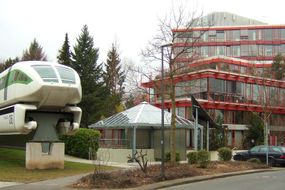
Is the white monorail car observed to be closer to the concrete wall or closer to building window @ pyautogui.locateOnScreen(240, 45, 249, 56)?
the concrete wall

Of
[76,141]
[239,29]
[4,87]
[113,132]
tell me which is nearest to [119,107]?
[113,132]

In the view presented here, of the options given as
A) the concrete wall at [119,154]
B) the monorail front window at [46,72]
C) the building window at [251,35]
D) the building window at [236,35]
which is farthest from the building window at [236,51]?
the monorail front window at [46,72]

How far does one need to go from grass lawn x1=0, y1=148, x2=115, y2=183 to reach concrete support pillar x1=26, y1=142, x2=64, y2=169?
0.51 m

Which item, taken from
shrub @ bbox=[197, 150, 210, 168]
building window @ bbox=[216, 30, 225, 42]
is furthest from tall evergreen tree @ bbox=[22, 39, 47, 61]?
shrub @ bbox=[197, 150, 210, 168]

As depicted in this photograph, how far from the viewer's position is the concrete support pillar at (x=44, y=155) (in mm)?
25703

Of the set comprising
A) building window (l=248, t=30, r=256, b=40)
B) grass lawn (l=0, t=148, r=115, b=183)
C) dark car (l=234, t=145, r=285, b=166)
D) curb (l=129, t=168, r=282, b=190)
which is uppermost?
building window (l=248, t=30, r=256, b=40)

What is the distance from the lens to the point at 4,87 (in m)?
28.0

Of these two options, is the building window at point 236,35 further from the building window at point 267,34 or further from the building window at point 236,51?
the building window at point 267,34

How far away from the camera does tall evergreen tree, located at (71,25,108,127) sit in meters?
58.8

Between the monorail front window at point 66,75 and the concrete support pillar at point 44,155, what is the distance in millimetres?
3594

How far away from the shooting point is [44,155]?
85.9 feet

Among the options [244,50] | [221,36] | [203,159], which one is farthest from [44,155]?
[221,36]

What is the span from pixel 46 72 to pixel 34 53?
54520 mm

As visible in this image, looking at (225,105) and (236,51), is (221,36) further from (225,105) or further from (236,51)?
(225,105)
